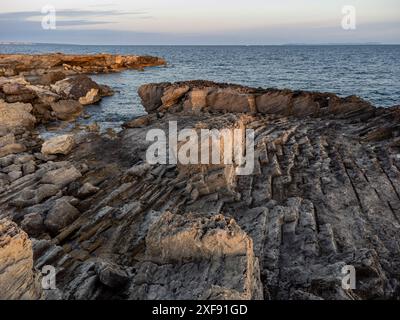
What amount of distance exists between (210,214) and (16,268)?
4.39 metres

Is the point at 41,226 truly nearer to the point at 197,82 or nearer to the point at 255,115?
the point at 255,115

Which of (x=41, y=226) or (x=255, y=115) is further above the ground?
(x=255, y=115)

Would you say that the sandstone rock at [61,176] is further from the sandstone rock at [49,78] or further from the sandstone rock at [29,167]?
the sandstone rock at [49,78]

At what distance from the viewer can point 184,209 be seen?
11.0 m

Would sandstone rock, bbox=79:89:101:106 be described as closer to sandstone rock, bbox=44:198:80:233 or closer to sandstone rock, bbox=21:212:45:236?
sandstone rock, bbox=44:198:80:233

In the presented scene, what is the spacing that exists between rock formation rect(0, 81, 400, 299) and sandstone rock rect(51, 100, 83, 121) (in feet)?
21.9

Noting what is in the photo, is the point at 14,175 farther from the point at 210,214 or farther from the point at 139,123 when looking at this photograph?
the point at 139,123

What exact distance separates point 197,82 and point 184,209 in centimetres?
1740

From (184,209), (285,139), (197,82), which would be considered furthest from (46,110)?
(184,209)

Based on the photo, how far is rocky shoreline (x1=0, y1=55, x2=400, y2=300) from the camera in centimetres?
672

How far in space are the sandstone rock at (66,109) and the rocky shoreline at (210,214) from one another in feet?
18.0

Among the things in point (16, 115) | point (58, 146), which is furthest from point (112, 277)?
point (16, 115)

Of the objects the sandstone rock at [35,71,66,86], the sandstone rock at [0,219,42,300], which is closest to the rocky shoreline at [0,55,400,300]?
the sandstone rock at [0,219,42,300]
